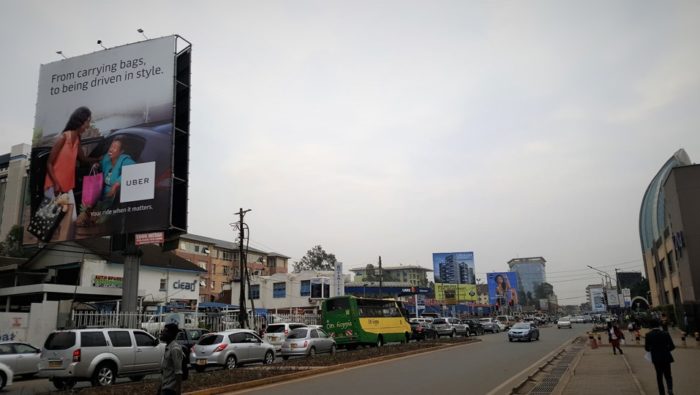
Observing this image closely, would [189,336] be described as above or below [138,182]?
below

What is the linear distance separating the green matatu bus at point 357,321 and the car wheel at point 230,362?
10.6 metres

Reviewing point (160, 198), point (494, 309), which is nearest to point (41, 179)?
point (160, 198)

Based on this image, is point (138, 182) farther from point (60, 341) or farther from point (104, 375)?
point (104, 375)

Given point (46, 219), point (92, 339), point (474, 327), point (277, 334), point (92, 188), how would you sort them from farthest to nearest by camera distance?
1. point (474, 327)
2. point (277, 334)
3. point (46, 219)
4. point (92, 188)
5. point (92, 339)

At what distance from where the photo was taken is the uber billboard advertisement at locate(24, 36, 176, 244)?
25.8 metres

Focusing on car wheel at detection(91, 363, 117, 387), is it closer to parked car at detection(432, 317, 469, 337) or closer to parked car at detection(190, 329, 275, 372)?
parked car at detection(190, 329, 275, 372)

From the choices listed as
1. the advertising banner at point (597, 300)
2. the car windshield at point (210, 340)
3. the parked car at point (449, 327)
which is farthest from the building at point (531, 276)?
the car windshield at point (210, 340)

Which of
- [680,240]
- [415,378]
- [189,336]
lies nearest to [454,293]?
[680,240]

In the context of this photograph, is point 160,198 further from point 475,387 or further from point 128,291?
point 475,387

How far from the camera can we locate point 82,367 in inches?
592

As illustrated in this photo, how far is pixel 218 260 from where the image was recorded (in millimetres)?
94500

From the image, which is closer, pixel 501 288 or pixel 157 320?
pixel 157 320

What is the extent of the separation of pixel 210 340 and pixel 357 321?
11841mm

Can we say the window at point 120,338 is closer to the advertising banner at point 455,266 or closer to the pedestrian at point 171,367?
the pedestrian at point 171,367
